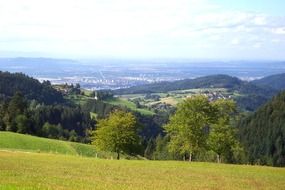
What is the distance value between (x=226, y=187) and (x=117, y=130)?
39.9 metres

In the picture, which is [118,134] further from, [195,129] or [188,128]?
[195,129]

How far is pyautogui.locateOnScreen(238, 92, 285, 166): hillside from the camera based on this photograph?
15438 centimetres

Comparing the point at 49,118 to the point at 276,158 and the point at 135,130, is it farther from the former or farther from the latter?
the point at 135,130

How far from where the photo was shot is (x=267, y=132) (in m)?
164

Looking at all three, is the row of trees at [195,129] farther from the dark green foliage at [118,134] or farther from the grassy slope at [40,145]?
the grassy slope at [40,145]

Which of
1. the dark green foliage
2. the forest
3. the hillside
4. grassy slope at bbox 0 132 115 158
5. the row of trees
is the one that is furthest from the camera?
the hillside

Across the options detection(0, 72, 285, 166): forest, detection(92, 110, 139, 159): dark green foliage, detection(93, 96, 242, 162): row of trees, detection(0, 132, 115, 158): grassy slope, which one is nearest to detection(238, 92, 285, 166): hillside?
detection(0, 72, 285, 166): forest

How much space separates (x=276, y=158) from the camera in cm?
15175

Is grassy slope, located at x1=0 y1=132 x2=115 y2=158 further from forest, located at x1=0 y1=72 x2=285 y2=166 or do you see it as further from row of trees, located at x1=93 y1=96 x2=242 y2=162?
row of trees, located at x1=93 y1=96 x2=242 y2=162

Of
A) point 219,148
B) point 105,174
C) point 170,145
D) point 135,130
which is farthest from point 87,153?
point 105,174

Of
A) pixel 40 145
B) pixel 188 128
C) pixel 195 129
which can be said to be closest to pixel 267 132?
pixel 40 145

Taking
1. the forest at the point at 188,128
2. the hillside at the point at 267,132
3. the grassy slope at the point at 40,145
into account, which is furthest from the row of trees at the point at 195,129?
the hillside at the point at 267,132

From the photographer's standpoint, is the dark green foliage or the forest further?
the dark green foliage

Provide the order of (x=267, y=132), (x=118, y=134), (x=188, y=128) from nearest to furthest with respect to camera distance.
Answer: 1. (x=188, y=128)
2. (x=118, y=134)
3. (x=267, y=132)
